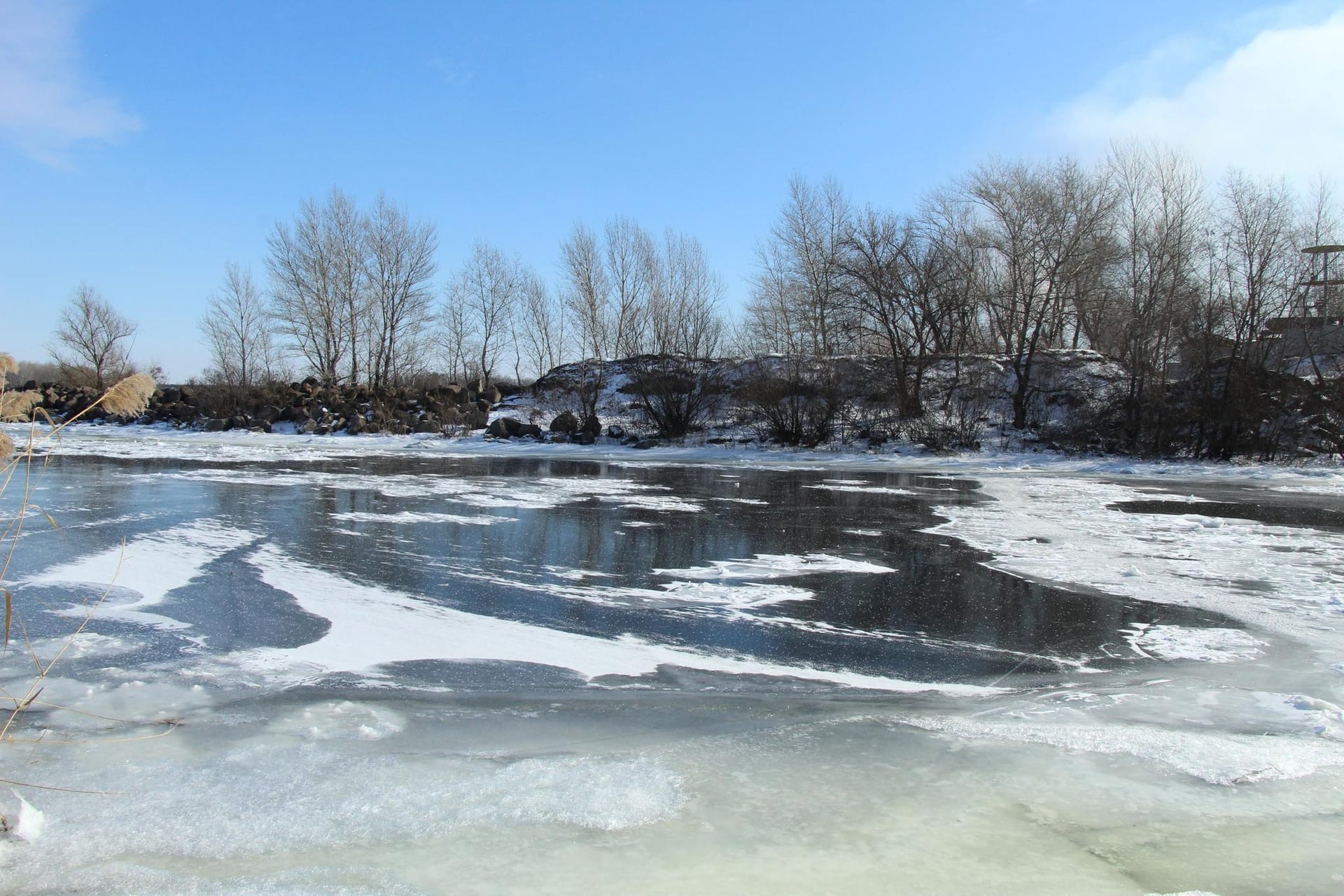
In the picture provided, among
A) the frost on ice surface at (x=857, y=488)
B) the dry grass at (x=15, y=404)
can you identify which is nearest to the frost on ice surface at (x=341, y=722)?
the dry grass at (x=15, y=404)

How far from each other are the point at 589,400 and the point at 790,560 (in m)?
22.1

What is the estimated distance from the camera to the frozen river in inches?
125

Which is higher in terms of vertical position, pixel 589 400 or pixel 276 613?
pixel 589 400

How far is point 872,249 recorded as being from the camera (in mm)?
28844

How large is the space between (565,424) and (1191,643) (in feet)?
81.5

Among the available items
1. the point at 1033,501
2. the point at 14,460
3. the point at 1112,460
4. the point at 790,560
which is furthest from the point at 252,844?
the point at 1112,460

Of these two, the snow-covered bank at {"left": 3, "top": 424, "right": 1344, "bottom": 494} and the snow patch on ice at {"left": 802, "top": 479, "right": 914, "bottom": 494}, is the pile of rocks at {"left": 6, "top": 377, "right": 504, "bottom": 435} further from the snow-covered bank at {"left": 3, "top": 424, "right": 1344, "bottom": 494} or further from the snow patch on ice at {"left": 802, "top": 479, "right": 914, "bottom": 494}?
the snow patch on ice at {"left": 802, "top": 479, "right": 914, "bottom": 494}

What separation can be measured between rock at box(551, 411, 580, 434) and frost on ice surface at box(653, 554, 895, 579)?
20.9 metres

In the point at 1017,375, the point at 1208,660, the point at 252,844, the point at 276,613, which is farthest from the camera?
the point at 1017,375

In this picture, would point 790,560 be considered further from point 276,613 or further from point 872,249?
point 872,249

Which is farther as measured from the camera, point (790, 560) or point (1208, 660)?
point (790, 560)

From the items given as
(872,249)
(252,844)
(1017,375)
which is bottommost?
(252,844)

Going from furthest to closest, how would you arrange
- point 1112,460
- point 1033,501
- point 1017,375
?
point 1017,375 < point 1112,460 < point 1033,501

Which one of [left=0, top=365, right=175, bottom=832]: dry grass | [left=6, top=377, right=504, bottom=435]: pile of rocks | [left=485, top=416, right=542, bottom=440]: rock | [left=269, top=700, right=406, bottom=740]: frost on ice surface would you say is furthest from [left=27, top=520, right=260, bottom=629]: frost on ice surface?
[left=6, top=377, right=504, bottom=435]: pile of rocks
